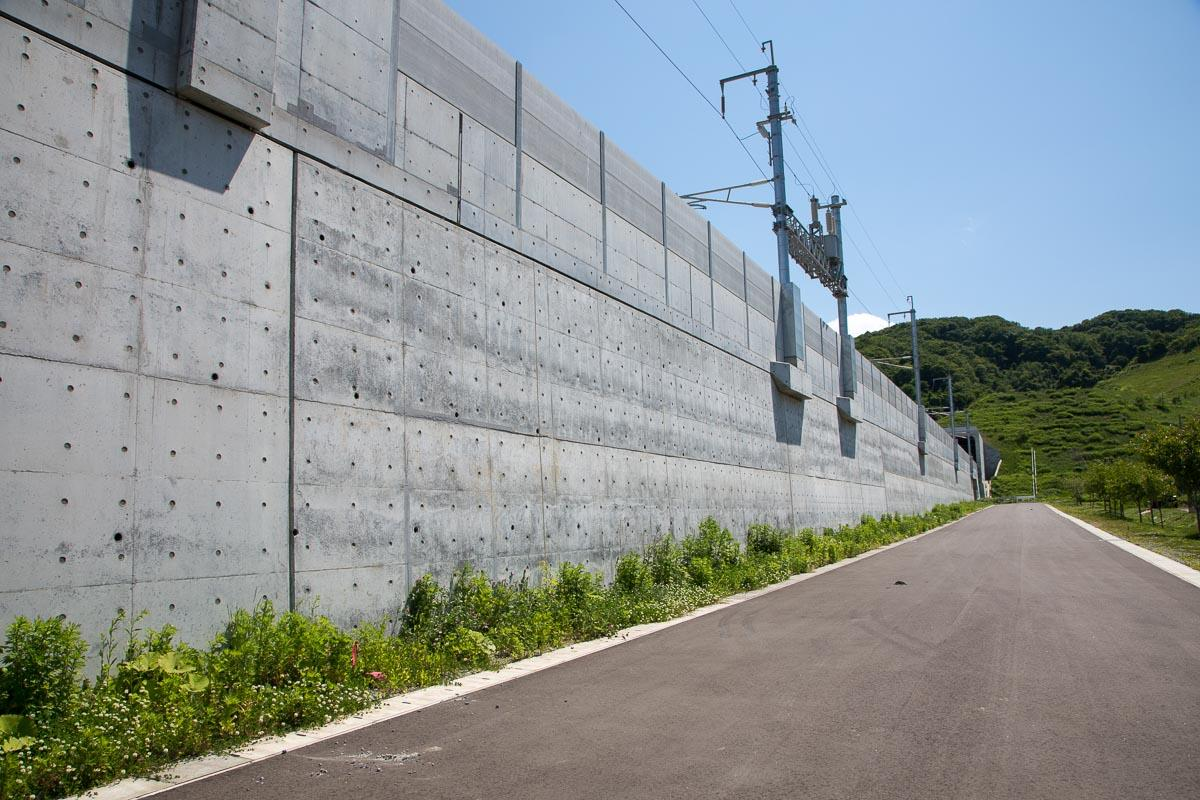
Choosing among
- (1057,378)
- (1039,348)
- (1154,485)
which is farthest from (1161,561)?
(1039,348)

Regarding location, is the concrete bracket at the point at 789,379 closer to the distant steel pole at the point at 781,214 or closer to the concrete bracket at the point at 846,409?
the distant steel pole at the point at 781,214

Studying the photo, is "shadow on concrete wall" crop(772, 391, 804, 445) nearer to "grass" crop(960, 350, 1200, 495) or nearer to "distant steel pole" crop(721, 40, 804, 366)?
"distant steel pole" crop(721, 40, 804, 366)

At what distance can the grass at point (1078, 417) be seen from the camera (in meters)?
130

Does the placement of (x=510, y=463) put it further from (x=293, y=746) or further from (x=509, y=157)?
(x=293, y=746)

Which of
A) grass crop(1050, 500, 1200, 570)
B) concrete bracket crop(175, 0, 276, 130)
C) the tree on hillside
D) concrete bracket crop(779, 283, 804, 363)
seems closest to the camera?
concrete bracket crop(175, 0, 276, 130)

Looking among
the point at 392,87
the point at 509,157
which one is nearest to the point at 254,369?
the point at 392,87

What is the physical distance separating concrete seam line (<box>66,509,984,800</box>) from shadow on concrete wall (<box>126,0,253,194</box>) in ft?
15.4

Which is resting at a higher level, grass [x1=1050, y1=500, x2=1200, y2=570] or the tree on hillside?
the tree on hillside

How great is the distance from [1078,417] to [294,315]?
555ft

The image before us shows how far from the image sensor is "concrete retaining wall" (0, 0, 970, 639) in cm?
572

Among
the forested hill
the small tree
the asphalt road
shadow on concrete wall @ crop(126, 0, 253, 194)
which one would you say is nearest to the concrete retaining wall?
shadow on concrete wall @ crop(126, 0, 253, 194)

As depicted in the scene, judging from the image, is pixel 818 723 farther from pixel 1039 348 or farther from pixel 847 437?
pixel 1039 348

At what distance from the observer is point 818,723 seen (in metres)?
5.86

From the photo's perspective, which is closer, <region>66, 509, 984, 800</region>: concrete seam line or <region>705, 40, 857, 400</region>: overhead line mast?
<region>66, 509, 984, 800</region>: concrete seam line
